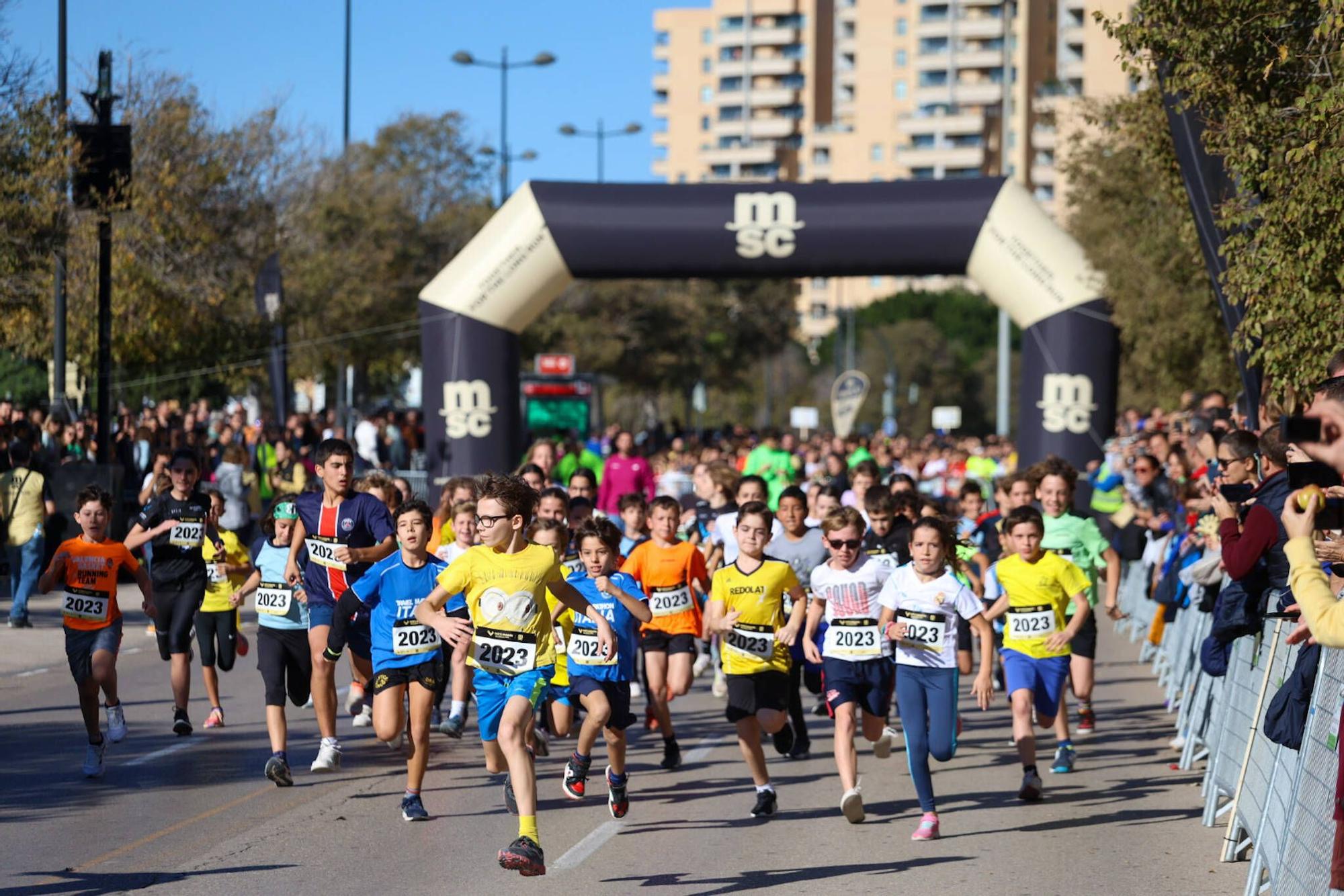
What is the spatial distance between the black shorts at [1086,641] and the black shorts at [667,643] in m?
2.41

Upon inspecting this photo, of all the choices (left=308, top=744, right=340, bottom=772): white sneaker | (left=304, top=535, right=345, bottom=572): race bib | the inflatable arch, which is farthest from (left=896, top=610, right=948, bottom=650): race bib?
the inflatable arch

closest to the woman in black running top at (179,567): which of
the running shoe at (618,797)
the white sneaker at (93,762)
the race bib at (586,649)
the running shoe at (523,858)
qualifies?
the white sneaker at (93,762)

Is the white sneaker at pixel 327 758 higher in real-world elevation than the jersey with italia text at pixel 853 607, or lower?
lower

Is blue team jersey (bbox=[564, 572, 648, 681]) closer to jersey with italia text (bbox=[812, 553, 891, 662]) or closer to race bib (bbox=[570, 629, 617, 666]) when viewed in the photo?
race bib (bbox=[570, 629, 617, 666])

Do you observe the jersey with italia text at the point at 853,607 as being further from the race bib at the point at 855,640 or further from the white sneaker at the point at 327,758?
the white sneaker at the point at 327,758

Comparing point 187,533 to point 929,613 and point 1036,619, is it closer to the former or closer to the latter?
point 929,613

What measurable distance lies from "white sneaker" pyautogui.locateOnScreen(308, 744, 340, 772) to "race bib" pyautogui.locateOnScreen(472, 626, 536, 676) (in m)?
2.69

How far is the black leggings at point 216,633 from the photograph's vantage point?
12.0 meters

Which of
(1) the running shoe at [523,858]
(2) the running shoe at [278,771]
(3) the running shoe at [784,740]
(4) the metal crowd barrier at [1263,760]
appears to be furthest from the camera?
(3) the running shoe at [784,740]

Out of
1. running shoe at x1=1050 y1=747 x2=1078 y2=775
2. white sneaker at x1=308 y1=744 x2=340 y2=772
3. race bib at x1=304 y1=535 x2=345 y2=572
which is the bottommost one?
running shoe at x1=1050 y1=747 x2=1078 y2=775

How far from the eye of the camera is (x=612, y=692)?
915 cm

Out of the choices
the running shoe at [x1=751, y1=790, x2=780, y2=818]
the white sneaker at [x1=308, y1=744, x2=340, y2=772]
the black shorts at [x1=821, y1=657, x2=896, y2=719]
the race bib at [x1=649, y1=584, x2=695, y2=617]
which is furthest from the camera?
the race bib at [x1=649, y1=584, x2=695, y2=617]

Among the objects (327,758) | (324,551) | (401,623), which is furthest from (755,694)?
(324,551)

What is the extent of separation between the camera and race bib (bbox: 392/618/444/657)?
29.7ft
